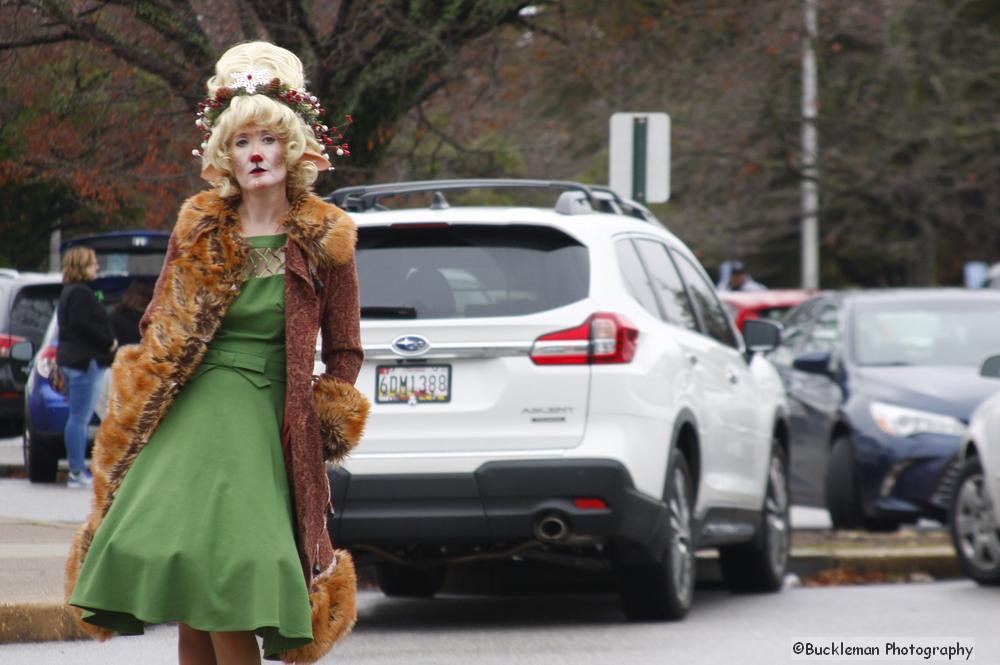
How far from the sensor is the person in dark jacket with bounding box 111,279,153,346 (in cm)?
1350

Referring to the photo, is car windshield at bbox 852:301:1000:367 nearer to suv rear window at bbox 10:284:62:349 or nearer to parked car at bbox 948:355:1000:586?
parked car at bbox 948:355:1000:586

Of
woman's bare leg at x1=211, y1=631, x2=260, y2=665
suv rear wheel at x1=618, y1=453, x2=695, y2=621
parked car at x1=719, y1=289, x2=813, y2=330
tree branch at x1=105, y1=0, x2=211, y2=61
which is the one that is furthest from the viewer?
parked car at x1=719, y1=289, x2=813, y2=330

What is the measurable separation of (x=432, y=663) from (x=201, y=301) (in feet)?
9.91

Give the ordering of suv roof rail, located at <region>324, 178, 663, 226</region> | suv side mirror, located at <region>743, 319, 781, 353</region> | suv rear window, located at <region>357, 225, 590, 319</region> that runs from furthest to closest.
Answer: suv side mirror, located at <region>743, 319, 781, 353</region>, suv roof rail, located at <region>324, 178, 663, 226</region>, suv rear window, located at <region>357, 225, 590, 319</region>

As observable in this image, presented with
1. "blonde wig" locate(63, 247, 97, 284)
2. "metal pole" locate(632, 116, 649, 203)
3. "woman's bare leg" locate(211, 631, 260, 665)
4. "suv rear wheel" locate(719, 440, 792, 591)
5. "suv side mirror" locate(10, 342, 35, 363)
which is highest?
"metal pole" locate(632, 116, 649, 203)

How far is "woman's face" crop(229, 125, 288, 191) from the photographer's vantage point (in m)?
4.50

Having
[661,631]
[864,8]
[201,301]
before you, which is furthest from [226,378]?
[864,8]

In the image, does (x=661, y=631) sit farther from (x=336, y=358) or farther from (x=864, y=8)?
(x=864, y=8)

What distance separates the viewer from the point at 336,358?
4.68 metres

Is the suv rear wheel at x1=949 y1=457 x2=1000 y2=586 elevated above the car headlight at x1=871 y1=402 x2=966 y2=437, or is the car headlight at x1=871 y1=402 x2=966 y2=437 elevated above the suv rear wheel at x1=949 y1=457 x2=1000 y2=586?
the car headlight at x1=871 y1=402 x2=966 y2=437

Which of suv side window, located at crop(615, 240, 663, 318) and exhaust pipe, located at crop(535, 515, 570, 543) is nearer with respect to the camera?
exhaust pipe, located at crop(535, 515, 570, 543)

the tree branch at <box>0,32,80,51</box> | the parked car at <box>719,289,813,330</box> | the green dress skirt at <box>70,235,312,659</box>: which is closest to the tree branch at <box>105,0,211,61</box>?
the tree branch at <box>0,32,80,51</box>

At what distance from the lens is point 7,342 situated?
46.3ft

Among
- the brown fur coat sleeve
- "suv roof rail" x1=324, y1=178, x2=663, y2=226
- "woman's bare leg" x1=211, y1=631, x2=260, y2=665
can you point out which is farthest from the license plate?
"woman's bare leg" x1=211, y1=631, x2=260, y2=665
